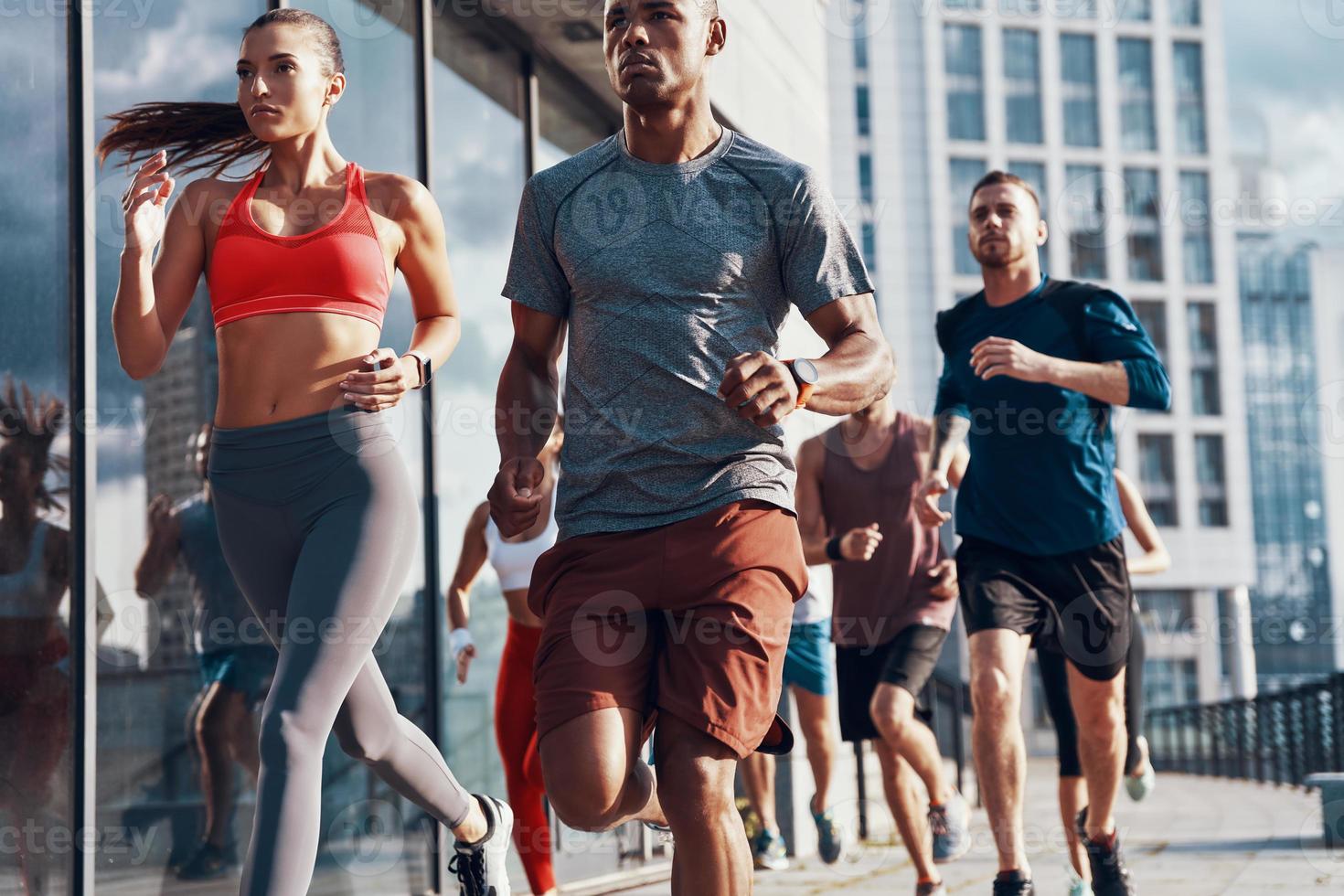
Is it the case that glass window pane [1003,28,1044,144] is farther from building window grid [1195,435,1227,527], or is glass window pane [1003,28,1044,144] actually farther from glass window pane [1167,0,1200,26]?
building window grid [1195,435,1227,527]

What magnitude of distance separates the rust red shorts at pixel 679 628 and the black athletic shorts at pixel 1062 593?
2.21 m

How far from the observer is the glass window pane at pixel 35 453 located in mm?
5020

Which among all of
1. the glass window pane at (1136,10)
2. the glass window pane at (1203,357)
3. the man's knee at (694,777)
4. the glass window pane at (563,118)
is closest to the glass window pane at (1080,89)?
the glass window pane at (1136,10)

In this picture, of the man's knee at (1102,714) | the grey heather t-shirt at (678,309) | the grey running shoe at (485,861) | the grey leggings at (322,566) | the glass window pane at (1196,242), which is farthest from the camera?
the glass window pane at (1196,242)

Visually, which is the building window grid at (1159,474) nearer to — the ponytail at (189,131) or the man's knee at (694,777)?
the ponytail at (189,131)

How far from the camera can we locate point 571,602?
3246mm

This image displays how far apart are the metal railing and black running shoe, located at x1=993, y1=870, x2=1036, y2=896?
11.0 m

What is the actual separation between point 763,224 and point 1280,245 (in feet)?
481

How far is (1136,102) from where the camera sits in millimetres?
63781

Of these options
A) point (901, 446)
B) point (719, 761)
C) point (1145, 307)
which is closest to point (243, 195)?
point (719, 761)

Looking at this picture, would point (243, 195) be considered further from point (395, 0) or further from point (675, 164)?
point (395, 0)

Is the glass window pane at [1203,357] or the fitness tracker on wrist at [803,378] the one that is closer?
the fitness tracker on wrist at [803,378]

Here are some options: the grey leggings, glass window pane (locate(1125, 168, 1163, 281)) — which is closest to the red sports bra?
the grey leggings

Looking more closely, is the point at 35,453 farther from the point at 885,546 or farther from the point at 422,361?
the point at 885,546
